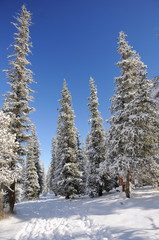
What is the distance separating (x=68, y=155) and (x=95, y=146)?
4456mm

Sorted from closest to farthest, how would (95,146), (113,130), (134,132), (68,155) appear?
(134,132), (113,130), (95,146), (68,155)

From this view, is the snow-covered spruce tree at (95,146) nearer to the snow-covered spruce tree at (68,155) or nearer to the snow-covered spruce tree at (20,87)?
the snow-covered spruce tree at (68,155)

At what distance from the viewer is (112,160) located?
13.6m

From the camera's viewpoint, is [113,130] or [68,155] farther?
[68,155]

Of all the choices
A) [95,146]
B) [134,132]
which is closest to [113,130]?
[134,132]

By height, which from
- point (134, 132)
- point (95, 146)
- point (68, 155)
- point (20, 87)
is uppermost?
point (20, 87)

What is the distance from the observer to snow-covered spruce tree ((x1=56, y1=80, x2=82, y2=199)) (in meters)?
20.7

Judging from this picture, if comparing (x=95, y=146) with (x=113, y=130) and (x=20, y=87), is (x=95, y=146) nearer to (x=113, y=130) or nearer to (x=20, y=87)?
(x=113, y=130)

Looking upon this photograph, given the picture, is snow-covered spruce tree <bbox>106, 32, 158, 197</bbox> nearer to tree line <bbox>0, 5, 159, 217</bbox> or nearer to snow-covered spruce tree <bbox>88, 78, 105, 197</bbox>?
tree line <bbox>0, 5, 159, 217</bbox>

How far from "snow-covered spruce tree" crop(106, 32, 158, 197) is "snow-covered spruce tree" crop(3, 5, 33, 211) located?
8333 mm

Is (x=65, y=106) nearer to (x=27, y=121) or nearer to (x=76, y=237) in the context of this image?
(x=27, y=121)

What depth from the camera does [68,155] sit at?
21.8 meters

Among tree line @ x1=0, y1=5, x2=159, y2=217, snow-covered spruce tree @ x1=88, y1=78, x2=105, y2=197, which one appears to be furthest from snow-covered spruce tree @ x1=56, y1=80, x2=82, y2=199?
snow-covered spruce tree @ x1=88, y1=78, x2=105, y2=197

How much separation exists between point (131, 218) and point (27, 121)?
1129cm
